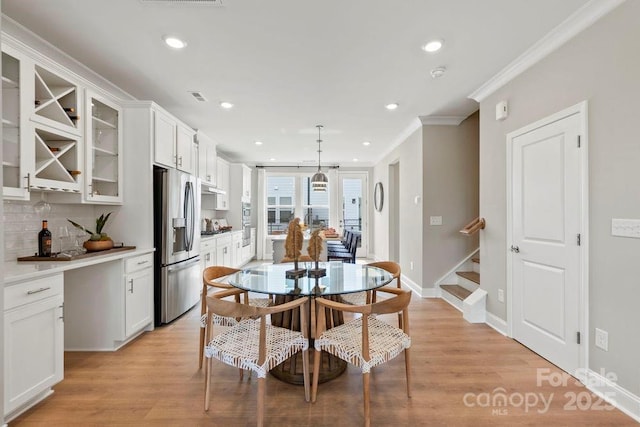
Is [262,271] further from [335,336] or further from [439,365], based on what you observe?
[439,365]

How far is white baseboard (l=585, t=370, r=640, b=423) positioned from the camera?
6.00 ft

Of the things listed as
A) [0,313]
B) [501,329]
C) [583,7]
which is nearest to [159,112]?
[0,313]

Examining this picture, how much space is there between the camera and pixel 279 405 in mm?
1946

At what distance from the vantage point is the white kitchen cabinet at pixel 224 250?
5086 millimetres

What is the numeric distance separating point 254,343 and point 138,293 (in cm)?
172

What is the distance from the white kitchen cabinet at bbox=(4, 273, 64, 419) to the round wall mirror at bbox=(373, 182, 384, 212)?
5.99 m

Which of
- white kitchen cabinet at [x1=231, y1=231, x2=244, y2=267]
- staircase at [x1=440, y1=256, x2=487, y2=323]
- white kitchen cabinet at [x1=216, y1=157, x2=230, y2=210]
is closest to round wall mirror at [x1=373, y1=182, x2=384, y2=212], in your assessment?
staircase at [x1=440, y1=256, x2=487, y2=323]

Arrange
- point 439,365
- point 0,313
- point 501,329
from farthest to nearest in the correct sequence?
point 501,329
point 439,365
point 0,313

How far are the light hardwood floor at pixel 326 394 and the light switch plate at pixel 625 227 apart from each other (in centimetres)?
112

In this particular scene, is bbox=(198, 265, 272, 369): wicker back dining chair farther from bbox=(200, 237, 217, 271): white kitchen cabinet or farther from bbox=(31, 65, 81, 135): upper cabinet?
bbox=(200, 237, 217, 271): white kitchen cabinet

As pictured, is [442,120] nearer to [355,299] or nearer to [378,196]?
[355,299]

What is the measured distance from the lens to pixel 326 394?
80.9 inches

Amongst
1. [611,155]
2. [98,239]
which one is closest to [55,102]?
[98,239]

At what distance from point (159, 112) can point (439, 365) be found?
146 inches
